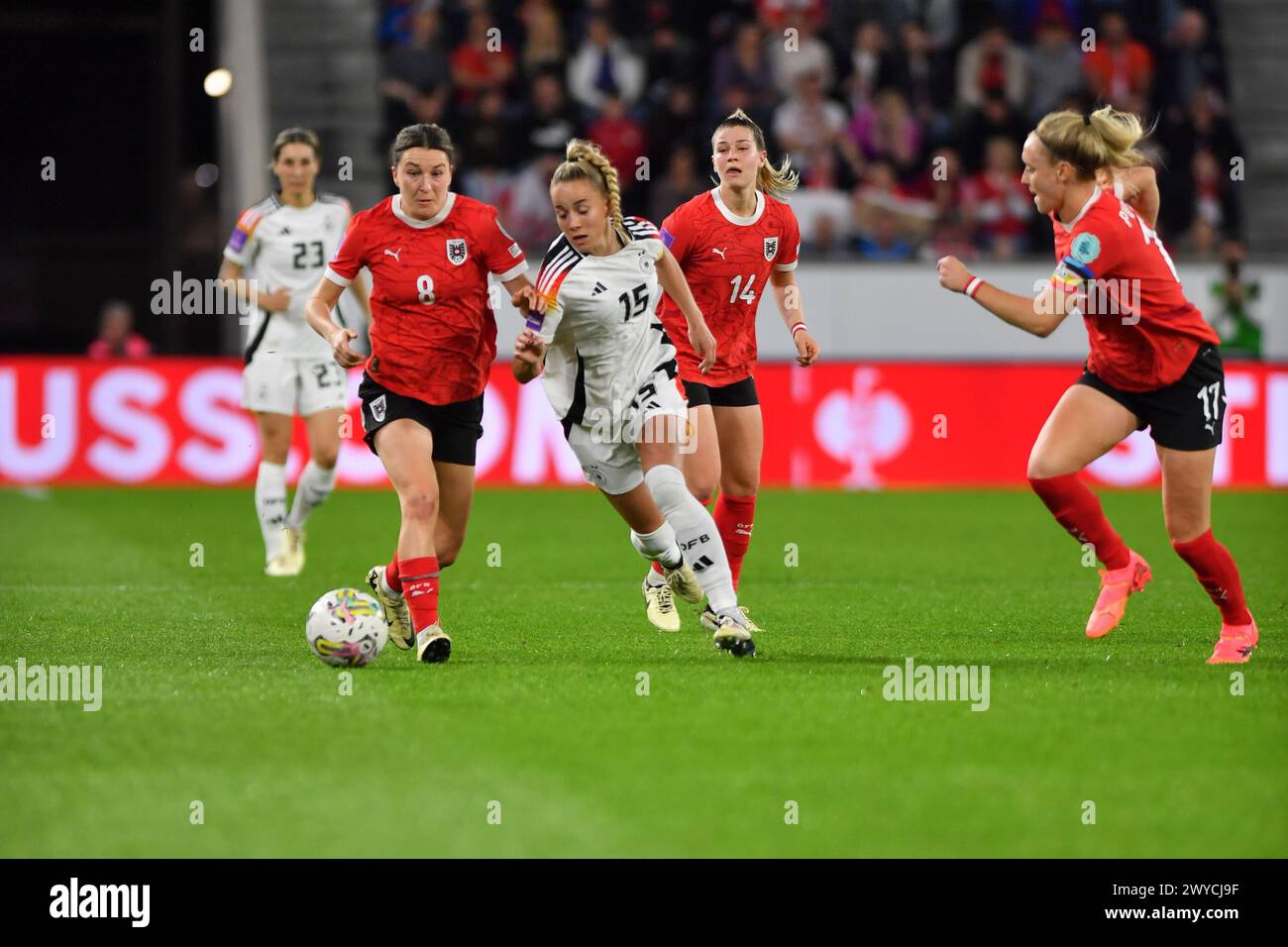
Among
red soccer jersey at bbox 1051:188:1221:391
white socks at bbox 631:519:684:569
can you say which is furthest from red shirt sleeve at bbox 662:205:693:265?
red soccer jersey at bbox 1051:188:1221:391

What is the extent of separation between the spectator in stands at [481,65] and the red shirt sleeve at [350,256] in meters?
13.4

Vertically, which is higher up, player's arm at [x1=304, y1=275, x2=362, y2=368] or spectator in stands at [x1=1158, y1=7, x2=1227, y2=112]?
spectator in stands at [x1=1158, y1=7, x2=1227, y2=112]

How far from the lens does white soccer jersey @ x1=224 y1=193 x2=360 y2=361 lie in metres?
11.0

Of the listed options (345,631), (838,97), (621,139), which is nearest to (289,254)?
(345,631)

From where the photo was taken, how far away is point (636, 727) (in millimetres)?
6105

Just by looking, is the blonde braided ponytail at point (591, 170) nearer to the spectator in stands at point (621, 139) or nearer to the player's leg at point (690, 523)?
the player's leg at point (690, 523)

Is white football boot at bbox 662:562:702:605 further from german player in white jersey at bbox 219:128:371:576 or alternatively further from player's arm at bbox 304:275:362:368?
german player in white jersey at bbox 219:128:371:576

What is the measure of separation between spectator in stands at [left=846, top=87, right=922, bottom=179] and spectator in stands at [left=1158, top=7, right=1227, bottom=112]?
279 cm

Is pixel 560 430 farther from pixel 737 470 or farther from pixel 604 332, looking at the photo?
pixel 604 332

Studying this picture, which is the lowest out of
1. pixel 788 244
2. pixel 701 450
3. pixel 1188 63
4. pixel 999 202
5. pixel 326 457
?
pixel 701 450

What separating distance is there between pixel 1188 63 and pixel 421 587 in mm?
16186

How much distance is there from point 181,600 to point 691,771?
491 cm

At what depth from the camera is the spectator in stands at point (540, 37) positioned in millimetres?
20875

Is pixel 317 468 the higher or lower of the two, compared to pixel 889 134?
lower
